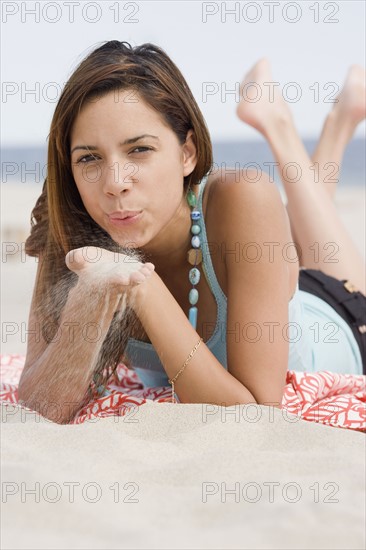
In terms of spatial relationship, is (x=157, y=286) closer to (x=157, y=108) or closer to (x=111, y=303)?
(x=111, y=303)

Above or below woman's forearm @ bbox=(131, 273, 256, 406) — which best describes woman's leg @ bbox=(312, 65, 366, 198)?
above

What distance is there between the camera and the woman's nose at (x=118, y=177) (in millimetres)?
2082

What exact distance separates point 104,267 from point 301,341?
105 cm

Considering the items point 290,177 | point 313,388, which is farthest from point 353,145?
point 313,388

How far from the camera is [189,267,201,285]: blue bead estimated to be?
94.2 inches

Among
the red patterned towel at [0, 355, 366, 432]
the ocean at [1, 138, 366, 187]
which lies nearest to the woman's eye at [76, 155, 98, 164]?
the red patterned towel at [0, 355, 366, 432]

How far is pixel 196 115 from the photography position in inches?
91.4

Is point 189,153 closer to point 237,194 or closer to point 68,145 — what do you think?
point 237,194

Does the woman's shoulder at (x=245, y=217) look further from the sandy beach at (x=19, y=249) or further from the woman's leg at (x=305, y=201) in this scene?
the sandy beach at (x=19, y=249)

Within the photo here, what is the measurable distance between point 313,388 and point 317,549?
1195mm

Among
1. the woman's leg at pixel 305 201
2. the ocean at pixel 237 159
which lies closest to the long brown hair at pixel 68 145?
the woman's leg at pixel 305 201

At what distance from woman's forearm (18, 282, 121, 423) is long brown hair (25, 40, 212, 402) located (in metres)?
0.10

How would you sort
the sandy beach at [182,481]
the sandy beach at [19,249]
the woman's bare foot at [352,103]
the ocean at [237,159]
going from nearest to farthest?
the sandy beach at [182,481]
the woman's bare foot at [352,103]
the sandy beach at [19,249]
the ocean at [237,159]

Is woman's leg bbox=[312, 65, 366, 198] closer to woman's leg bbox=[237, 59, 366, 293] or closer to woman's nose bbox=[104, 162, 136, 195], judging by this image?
woman's leg bbox=[237, 59, 366, 293]
